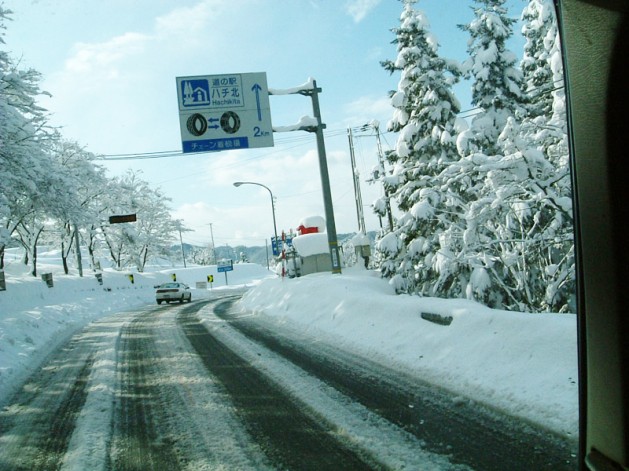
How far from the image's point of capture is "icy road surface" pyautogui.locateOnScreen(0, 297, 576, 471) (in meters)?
3.52

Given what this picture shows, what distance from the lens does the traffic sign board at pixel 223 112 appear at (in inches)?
596

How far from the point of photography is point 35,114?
19188 mm

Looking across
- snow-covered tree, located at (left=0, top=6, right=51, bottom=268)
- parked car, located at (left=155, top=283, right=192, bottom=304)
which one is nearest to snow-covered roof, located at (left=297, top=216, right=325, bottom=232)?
parked car, located at (left=155, top=283, right=192, bottom=304)

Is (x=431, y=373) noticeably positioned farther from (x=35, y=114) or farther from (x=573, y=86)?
(x=35, y=114)

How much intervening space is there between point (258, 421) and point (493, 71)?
2186 cm

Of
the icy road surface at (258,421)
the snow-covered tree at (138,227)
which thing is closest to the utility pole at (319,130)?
the icy road surface at (258,421)

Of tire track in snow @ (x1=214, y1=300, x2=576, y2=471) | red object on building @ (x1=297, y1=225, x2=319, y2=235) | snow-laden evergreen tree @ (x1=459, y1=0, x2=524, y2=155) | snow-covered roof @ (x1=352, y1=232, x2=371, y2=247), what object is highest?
snow-laden evergreen tree @ (x1=459, y1=0, x2=524, y2=155)

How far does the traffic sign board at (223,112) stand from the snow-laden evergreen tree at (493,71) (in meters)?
10.7

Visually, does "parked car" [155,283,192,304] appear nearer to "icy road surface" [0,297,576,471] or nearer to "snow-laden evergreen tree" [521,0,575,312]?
"icy road surface" [0,297,576,471]

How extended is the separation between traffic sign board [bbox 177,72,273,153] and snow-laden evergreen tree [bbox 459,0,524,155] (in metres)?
10.7

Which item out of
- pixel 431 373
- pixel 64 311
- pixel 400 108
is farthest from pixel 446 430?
pixel 64 311

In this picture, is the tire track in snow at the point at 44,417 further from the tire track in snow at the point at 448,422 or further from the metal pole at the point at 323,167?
the metal pole at the point at 323,167

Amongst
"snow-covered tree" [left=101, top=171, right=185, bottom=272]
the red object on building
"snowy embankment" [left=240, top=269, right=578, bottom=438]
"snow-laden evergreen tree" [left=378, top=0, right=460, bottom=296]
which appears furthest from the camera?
"snow-covered tree" [left=101, top=171, right=185, bottom=272]

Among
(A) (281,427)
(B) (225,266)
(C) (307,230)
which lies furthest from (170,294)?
(A) (281,427)
